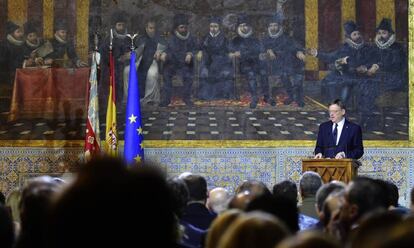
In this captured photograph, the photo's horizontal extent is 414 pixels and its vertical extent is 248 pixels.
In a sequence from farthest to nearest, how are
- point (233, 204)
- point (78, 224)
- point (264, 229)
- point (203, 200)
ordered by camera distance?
1. point (203, 200)
2. point (233, 204)
3. point (264, 229)
4. point (78, 224)

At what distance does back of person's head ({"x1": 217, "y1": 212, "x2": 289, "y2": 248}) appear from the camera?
2762 mm

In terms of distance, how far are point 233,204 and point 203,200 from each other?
185 centimetres

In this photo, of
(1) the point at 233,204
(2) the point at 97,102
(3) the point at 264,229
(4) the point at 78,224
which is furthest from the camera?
(2) the point at 97,102

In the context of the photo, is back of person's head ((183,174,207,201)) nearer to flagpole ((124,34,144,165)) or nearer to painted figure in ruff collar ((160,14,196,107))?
flagpole ((124,34,144,165))

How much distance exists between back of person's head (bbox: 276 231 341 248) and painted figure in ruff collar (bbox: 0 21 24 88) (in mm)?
13518

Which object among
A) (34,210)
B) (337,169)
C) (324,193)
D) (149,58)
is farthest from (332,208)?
(149,58)

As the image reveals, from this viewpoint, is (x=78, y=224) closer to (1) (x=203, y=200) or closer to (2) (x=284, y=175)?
(1) (x=203, y=200)

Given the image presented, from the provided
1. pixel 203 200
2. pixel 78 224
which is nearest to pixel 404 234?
pixel 78 224

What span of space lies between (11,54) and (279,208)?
11.9m

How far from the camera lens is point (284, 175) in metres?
15.2

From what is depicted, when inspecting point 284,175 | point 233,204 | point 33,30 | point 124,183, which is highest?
point 33,30

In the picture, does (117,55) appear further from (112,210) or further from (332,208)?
(112,210)

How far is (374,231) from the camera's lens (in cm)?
276

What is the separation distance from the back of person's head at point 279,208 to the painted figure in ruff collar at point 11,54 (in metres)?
11.7
